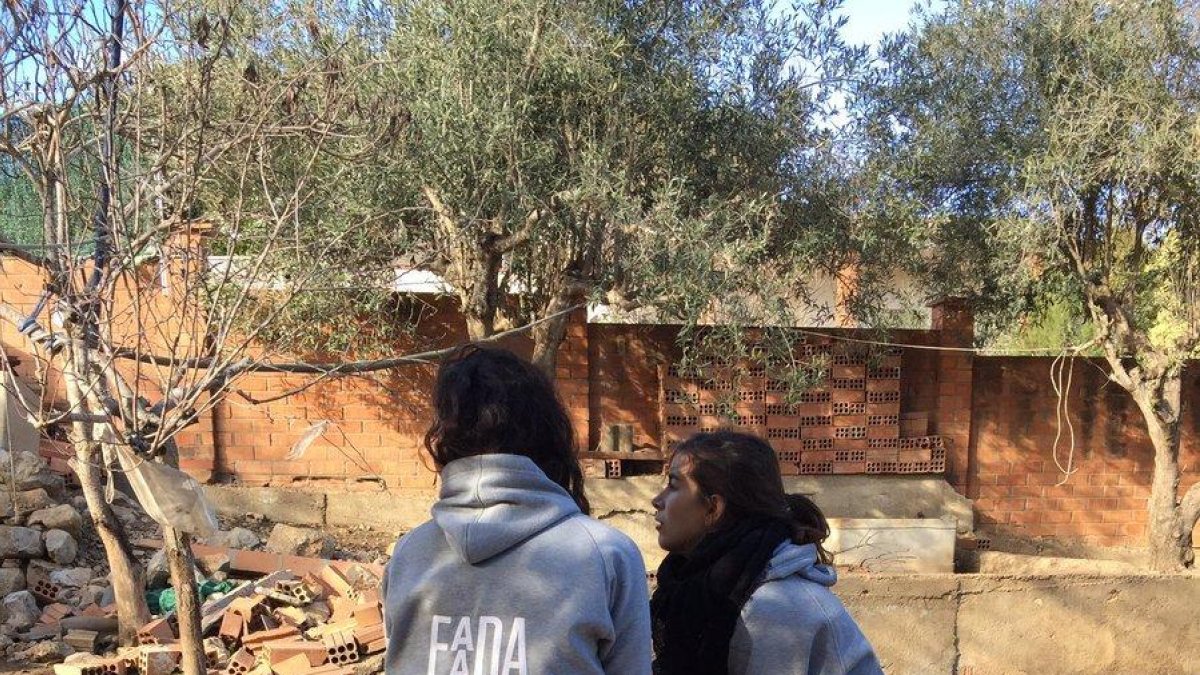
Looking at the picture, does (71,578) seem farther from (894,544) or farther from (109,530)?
(894,544)

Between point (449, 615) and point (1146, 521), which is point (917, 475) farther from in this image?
point (449, 615)

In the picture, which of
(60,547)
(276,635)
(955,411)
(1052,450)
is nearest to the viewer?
(276,635)

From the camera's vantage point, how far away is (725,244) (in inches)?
215

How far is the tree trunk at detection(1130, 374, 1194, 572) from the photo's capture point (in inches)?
299

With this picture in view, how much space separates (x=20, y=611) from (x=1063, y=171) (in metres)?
7.66

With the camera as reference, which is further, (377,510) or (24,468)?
(377,510)

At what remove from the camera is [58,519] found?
20.6ft

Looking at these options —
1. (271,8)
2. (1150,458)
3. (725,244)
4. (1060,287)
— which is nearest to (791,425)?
(1060,287)

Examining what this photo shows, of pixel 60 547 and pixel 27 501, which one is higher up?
pixel 27 501

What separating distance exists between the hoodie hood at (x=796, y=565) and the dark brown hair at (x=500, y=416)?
38 centimetres

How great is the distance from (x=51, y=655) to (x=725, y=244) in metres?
4.60

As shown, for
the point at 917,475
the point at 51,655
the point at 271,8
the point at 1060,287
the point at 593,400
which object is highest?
the point at 271,8

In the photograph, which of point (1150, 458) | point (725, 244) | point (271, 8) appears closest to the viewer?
point (725, 244)

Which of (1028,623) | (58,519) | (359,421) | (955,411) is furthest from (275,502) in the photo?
(955,411)
